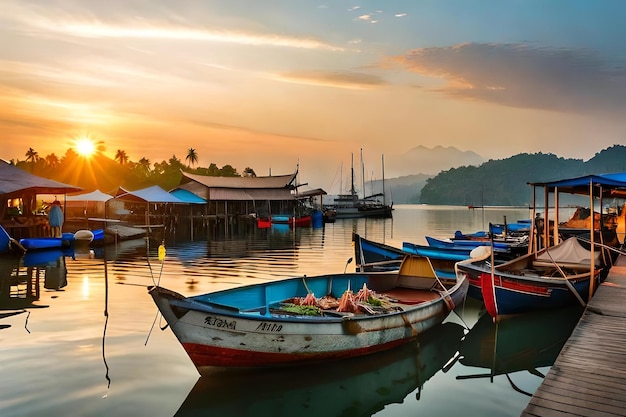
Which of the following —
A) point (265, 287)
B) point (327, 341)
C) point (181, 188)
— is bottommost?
point (327, 341)

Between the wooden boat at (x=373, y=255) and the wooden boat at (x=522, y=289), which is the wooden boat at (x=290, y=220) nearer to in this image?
the wooden boat at (x=373, y=255)

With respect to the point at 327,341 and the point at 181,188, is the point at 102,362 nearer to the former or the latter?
the point at 327,341

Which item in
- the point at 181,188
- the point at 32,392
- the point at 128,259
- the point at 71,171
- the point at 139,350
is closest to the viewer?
the point at 32,392

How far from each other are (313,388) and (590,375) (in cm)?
388

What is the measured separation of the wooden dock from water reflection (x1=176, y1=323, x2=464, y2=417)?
96.0 inches

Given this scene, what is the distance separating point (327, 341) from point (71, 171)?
65958mm

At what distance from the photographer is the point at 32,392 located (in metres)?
7.48

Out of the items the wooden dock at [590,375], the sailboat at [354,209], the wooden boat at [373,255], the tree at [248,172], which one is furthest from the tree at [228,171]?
the wooden dock at [590,375]

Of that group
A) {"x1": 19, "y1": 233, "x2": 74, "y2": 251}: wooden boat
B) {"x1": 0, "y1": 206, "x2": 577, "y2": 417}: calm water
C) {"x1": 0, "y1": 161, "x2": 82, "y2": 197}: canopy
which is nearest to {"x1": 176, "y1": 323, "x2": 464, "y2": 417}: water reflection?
{"x1": 0, "y1": 206, "x2": 577, "y2": 417}: calm water

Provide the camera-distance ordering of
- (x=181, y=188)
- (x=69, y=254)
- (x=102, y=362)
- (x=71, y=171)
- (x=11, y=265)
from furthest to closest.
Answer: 1. (x=71, y=171)
2. (x=181, y=188)
3. (x=69, y=254)
4. (x=11, y=265)
5. (x=102, y=362)

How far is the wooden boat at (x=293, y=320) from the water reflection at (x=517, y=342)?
1020mm

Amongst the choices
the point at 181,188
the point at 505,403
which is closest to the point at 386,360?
the point at 505,403

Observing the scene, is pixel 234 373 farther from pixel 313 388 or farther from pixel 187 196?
pixel 187 196

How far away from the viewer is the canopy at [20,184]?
85.3ft
